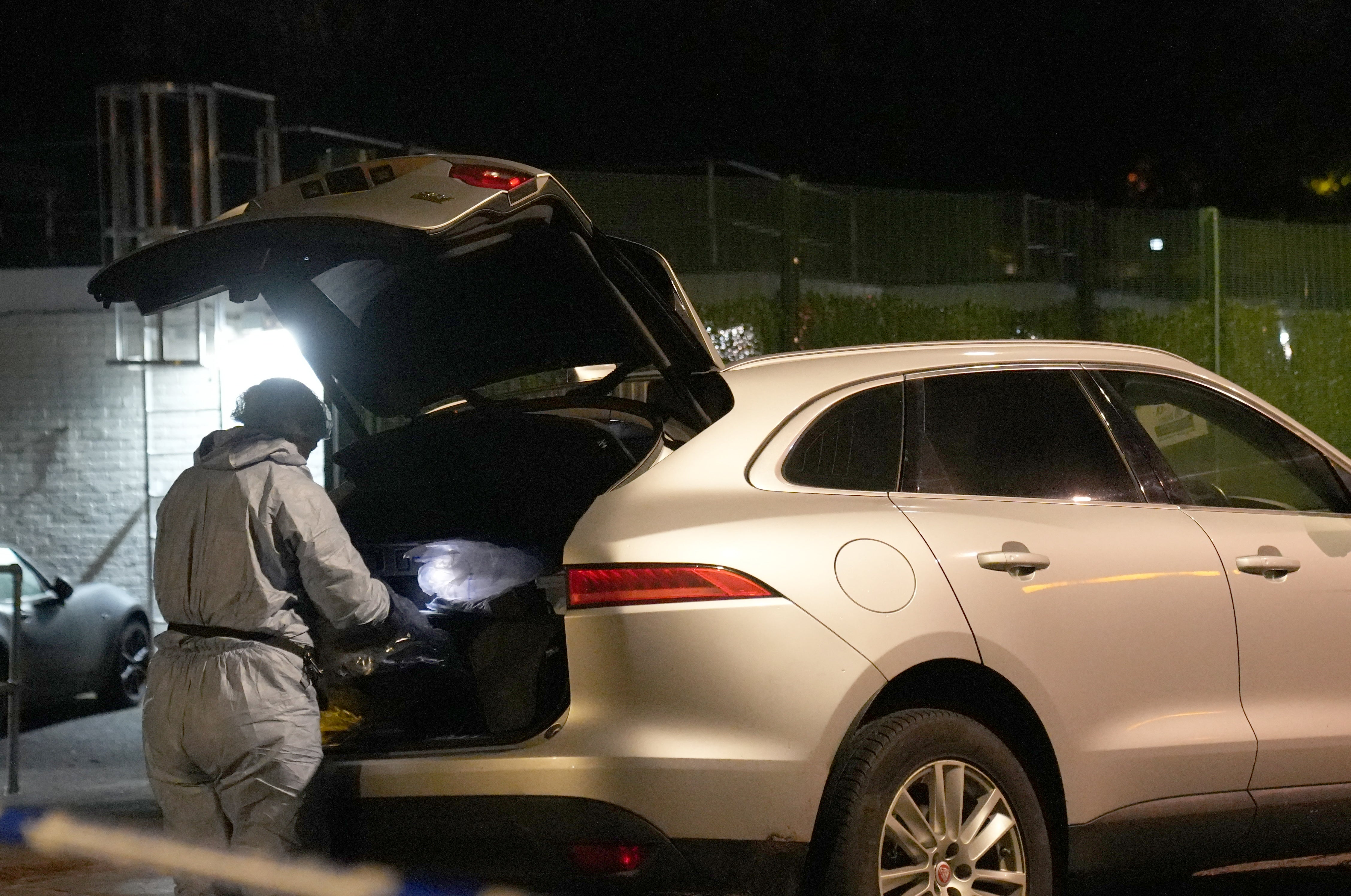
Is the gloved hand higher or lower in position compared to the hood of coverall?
lower

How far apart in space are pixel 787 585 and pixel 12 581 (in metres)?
6.74

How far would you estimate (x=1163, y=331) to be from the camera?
1276 cm

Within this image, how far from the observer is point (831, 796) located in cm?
422

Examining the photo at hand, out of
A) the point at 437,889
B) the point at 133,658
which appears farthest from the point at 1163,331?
the point at 437,889

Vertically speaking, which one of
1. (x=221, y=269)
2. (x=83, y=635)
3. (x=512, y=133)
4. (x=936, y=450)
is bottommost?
(x=83, y=635)

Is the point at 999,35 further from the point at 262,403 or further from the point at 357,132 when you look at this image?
the point at 262,403

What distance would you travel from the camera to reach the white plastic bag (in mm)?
5062

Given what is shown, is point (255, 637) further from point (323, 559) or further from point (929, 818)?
point (929, 818)

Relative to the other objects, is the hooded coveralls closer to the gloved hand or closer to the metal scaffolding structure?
the gloved hand

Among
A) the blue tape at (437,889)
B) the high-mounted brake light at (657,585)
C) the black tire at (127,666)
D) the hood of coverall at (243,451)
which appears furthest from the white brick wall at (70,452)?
the high-mounted brake light at (657,585)

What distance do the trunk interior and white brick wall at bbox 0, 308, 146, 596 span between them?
6.02m

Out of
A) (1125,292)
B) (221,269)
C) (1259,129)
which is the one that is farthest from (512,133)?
(221,269)

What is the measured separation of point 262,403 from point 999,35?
872 inches

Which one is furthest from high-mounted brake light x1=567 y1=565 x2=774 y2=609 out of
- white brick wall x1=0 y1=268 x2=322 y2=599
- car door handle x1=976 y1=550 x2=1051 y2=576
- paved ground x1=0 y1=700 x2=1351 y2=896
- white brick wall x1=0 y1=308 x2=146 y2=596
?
white brick wall x1=0 y1=308 x2=146 y2=596
